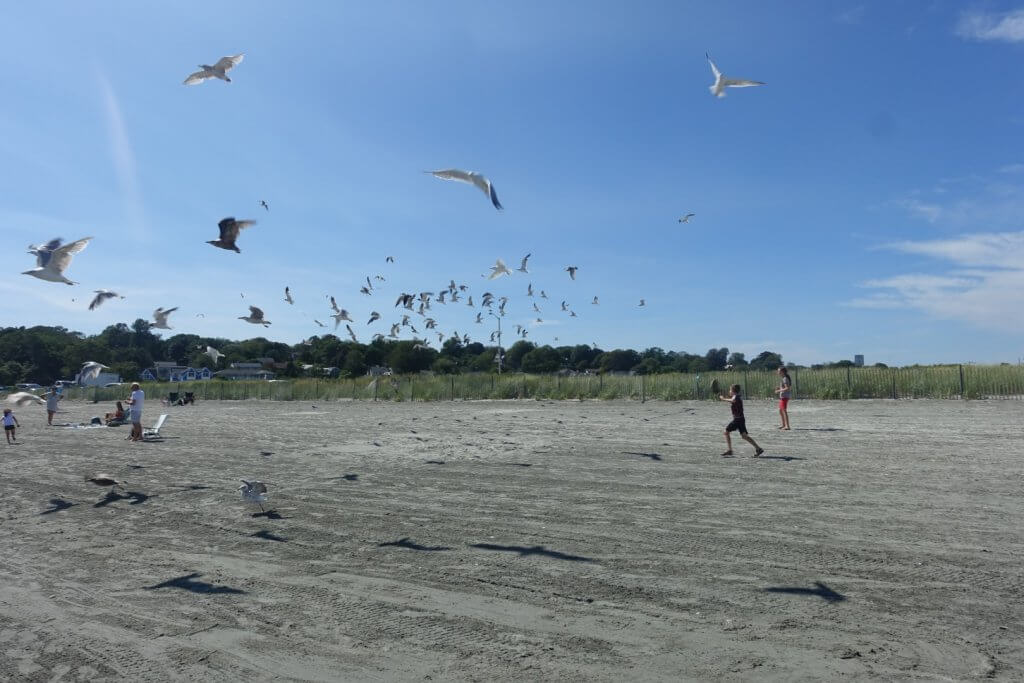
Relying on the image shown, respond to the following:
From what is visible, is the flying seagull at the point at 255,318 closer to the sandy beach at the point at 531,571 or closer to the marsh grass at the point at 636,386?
the sandy beach at the point at 531,571

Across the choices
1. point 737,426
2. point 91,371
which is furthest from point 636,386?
point 91,371


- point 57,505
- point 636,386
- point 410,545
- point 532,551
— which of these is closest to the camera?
point 532,551

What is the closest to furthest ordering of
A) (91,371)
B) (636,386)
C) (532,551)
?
(532,551) < (91,371) < (636,386)

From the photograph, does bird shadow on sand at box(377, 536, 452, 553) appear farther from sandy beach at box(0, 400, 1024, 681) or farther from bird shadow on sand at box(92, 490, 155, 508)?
bird shadow on sand at box(92, 490, 155, 508)

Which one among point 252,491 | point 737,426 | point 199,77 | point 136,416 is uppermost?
point 199,77

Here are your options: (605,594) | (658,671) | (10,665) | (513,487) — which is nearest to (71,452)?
(513,487)

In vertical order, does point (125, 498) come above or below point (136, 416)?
below

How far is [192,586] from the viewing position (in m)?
6.24

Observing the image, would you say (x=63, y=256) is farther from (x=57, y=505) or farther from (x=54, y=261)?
(x=57, y=505)

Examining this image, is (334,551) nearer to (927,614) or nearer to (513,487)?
(513,487)

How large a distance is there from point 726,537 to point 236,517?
594 cm

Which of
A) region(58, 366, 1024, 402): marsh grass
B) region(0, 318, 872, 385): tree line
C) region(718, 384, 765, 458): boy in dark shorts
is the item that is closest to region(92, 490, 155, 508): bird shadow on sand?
region(718, 384, 765, 458): boy in dark shorts

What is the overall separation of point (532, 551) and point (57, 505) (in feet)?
25.0

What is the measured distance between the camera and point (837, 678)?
4.18 m
